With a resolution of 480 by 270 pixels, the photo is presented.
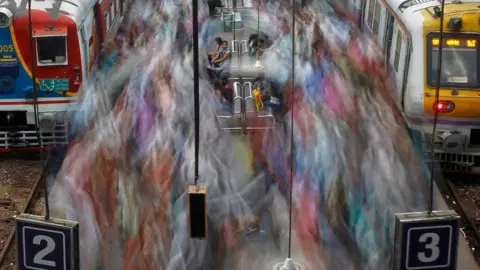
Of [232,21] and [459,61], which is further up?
[232,21]

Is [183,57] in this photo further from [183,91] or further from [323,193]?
[323,193]

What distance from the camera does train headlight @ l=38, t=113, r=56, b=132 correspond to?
39.6 ft

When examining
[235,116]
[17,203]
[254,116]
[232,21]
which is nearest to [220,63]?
[235,116]

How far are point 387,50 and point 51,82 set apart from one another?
18.0 feet

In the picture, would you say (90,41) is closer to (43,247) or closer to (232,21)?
(232,21)

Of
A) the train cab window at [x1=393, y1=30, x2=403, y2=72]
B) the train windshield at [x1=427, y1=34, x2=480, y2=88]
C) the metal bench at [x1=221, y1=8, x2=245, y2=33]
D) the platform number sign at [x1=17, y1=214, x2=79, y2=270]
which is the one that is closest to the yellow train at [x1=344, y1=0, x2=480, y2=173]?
the train windshield at [x1=427, y1=34, x2=480, y2=88]

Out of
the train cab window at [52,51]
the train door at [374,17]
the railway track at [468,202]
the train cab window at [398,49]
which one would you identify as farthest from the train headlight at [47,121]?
A: the railway track at [468,202]

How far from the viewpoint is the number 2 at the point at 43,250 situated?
578 centimetres

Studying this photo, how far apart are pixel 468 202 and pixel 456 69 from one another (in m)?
1.91

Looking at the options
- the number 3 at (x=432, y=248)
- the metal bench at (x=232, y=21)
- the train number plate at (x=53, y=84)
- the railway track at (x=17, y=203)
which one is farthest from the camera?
the metal bench at (x=232, y=21)

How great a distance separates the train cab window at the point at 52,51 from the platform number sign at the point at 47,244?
6.60 metres

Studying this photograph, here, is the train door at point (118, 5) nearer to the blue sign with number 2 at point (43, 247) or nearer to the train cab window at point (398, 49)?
the train cab window at point (398, 49)

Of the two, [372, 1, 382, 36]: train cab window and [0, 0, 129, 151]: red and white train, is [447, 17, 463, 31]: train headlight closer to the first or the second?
[372, 1, 382, 36]: train cab window

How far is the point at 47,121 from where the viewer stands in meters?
12.1
